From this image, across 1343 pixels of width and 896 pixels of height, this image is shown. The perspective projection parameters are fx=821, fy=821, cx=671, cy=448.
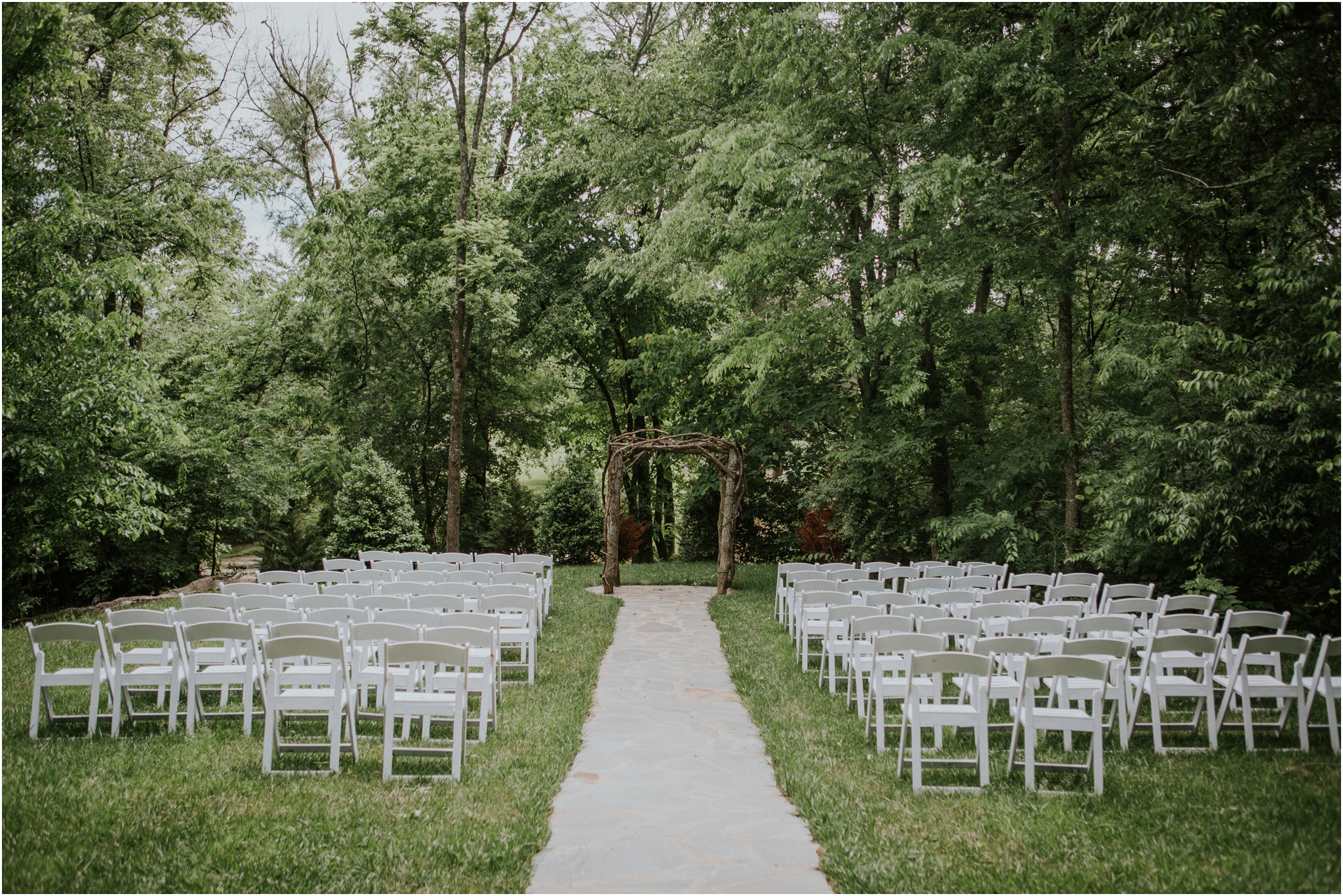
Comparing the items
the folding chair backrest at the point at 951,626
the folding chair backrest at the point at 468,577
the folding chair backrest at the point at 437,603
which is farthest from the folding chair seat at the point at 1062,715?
the folding chair backrest at the point at 468,577

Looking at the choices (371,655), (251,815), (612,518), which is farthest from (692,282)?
(251,815)

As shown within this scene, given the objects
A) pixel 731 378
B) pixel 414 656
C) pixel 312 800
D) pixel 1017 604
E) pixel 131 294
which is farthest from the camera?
pixel 731 378

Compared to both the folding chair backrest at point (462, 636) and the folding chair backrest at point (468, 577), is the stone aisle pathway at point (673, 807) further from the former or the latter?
the folding chair backrest at point (468, 577)

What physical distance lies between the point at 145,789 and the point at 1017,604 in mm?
6410

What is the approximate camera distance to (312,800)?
Answer: 4.59 metres

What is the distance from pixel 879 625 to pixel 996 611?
1.09 meters

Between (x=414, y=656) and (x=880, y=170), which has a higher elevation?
(x=880, y=170)

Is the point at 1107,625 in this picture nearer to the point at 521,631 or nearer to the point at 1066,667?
the point at 1066,667

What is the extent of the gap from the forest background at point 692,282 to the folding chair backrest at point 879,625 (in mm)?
3691

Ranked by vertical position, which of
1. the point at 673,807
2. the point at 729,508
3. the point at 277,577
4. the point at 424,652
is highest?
the point at 729,508

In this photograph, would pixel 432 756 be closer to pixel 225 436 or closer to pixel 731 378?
pixel 225 436

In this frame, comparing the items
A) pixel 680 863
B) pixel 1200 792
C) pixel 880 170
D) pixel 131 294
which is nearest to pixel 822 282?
pixel 880 170

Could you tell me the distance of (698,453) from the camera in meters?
15.3

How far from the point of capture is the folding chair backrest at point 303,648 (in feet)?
16.4
